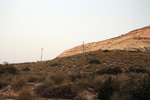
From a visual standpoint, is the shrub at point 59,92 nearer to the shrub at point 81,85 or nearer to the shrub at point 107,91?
the shrub at point 81,85

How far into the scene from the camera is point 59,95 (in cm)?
873

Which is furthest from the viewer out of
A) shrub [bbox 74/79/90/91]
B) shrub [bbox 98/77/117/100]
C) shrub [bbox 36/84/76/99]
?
shrub [bbox 74/79/90/91]

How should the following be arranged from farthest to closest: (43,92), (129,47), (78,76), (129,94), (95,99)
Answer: (129,47)
(78,76)
(43,92)
(95,99)
(129,94)

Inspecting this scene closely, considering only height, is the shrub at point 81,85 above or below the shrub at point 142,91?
below

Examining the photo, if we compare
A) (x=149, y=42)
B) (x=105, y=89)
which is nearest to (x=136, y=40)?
(x=149, y=42)

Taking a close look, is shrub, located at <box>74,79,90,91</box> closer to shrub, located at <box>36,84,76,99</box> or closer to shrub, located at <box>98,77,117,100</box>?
shrub, located at <box>36,84,76,99</box>

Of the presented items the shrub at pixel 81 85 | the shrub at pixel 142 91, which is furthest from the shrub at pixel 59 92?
the shrub at pixel 142 91

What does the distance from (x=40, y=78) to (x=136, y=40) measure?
4996 centimetres

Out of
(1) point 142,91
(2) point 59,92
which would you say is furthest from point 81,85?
(1) point 142,91

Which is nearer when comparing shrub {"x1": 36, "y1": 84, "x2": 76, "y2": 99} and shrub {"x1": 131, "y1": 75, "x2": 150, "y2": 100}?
shrub {"x1": 131, "y1": 75, "x2": 150, "y2": 100}

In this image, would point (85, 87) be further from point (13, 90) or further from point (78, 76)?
point (13, 90)

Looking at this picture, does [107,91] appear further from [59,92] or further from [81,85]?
[59,92]

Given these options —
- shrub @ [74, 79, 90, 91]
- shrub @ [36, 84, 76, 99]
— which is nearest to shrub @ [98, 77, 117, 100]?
shrub @ [74, 79, 90, 91]

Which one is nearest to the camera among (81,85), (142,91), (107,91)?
(142,91)
